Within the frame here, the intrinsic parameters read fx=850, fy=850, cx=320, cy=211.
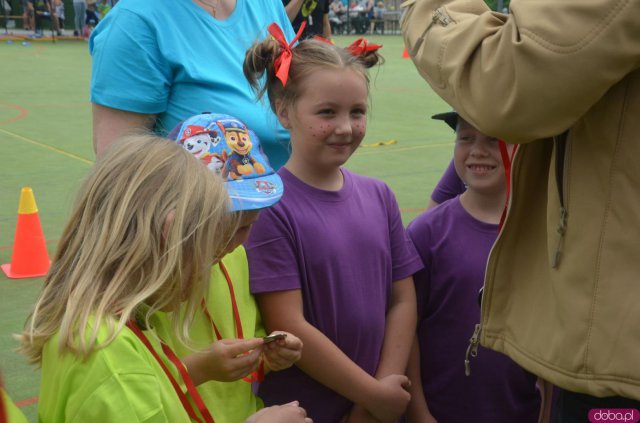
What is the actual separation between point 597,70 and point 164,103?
5.03 feet

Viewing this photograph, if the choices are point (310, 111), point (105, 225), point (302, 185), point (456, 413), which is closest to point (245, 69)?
point (310, 111)

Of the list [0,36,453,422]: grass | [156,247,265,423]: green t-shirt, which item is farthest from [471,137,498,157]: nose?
[0,36,453,422]: grass

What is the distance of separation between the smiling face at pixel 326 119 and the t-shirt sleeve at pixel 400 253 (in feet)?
0.95

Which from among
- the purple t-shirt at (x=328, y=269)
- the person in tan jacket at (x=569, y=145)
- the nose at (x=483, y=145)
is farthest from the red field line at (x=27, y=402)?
the person in tan jacket at (x=569, y=145)

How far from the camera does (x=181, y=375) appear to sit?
1.91 meters

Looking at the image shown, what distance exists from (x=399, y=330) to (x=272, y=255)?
20.0 inches

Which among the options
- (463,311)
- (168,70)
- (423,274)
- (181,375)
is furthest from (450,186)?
(181,375)

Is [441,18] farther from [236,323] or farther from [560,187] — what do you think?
[236,323]

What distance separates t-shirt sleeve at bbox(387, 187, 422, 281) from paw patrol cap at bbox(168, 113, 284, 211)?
0.60 meters

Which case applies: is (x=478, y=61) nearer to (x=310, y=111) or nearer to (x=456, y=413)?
(x=310, y=111)

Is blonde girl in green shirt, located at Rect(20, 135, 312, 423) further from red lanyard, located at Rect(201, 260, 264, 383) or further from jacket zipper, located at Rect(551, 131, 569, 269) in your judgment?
jacket zipper, located at Rect(551, 131, 569, 269)

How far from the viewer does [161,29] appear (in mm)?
2660

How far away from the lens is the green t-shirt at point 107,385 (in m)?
1.67

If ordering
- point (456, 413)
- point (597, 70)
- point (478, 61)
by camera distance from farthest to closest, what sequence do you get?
point (456, 413) < point (478, 61) < point (597, 70)
